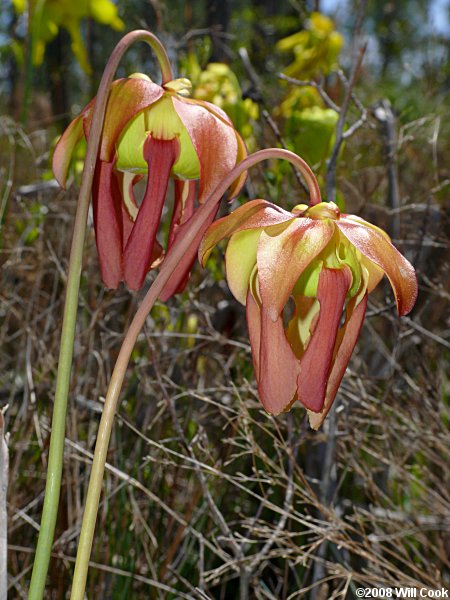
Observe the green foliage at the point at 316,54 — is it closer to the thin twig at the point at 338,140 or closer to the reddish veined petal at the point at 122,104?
the thin twig at the point at 338,140

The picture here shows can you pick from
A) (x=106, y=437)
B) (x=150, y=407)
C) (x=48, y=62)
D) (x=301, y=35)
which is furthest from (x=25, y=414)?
(x=48, y=62)

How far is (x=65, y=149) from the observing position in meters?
0.72

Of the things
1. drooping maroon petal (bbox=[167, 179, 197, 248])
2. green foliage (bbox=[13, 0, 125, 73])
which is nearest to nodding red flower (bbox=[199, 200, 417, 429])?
drooping maroon petal (bbox=[167, 179, 197, 248])

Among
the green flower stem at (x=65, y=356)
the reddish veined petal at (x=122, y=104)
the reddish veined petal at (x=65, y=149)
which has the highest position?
the reddish veined petal at (x=122, y=104)

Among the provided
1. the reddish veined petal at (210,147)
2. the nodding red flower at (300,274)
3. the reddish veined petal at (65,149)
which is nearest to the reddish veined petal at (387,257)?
the nodding red flower at (300,274)

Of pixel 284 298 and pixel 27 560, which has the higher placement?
pixel 284 298

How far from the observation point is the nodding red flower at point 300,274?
23.1 inches

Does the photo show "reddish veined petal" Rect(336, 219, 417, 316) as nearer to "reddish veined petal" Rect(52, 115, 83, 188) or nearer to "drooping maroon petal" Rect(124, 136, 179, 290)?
"drooping maroon petal" Rect(124, 136, 179, 290)

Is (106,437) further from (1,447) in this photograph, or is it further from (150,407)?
(150,407)

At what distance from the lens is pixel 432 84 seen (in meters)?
2.22

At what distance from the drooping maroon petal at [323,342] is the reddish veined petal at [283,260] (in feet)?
0.12

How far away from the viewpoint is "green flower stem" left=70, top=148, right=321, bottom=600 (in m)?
0.59

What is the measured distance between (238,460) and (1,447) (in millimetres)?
855

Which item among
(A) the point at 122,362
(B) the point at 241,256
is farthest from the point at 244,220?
(A) the point at 122,362
